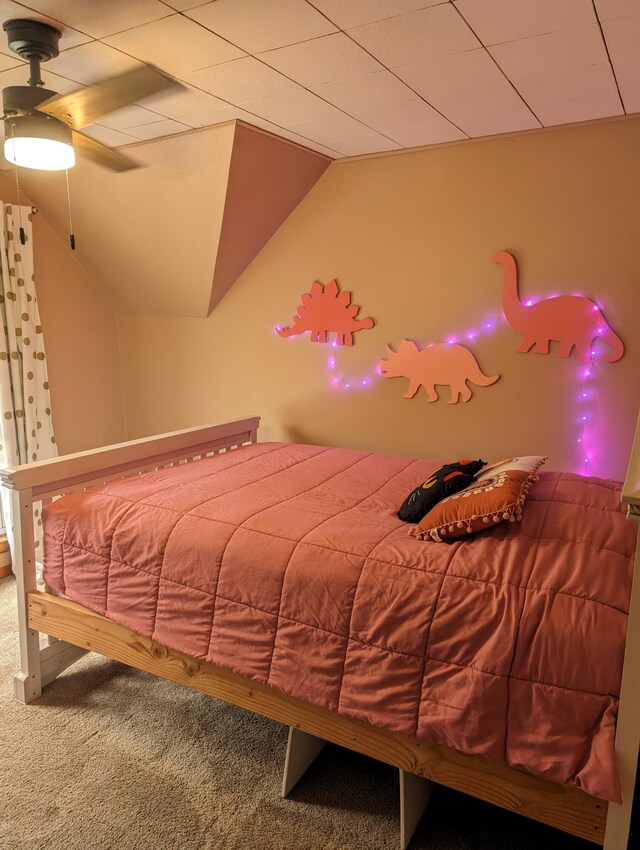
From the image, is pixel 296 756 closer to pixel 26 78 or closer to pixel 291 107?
pixel 291 107

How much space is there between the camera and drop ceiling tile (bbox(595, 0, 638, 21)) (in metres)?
1.51

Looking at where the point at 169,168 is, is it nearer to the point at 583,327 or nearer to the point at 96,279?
the point at 96,279

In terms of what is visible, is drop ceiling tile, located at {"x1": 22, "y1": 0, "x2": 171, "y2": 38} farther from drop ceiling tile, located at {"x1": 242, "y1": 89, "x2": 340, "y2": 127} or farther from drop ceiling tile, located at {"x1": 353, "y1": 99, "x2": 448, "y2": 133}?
drop ceiling tile, located at {"x1": 353, "y1": 99, "x2": 448, "y2": 133}

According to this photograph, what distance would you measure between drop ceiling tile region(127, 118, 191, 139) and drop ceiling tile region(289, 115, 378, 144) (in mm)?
467

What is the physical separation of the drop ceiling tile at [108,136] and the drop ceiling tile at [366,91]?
3.12 feet

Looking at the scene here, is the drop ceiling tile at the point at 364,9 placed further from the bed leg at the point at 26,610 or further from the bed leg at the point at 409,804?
the bed leg at the point at 409,804

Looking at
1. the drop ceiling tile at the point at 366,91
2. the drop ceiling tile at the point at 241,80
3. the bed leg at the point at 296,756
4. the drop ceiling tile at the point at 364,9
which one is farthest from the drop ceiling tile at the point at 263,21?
the bed leg at the point at 296,756

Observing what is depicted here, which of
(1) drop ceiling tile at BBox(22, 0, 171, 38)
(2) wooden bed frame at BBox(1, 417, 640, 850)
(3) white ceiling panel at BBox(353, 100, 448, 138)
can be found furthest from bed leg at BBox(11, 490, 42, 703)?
(3) white ceiling panel at BBox(353, 100, 448, 138)

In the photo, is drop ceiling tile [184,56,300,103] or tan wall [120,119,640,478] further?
tan wall [120,119,640,478]

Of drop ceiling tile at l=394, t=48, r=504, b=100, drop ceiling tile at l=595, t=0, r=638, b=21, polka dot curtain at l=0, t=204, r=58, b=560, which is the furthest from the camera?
polka dot curtain at l=0, t=204, r=58, b=560

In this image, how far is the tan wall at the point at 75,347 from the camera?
3492 millimetres

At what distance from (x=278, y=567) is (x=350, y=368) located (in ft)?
5.50

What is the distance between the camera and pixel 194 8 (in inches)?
61.7

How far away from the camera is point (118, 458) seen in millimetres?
2518
